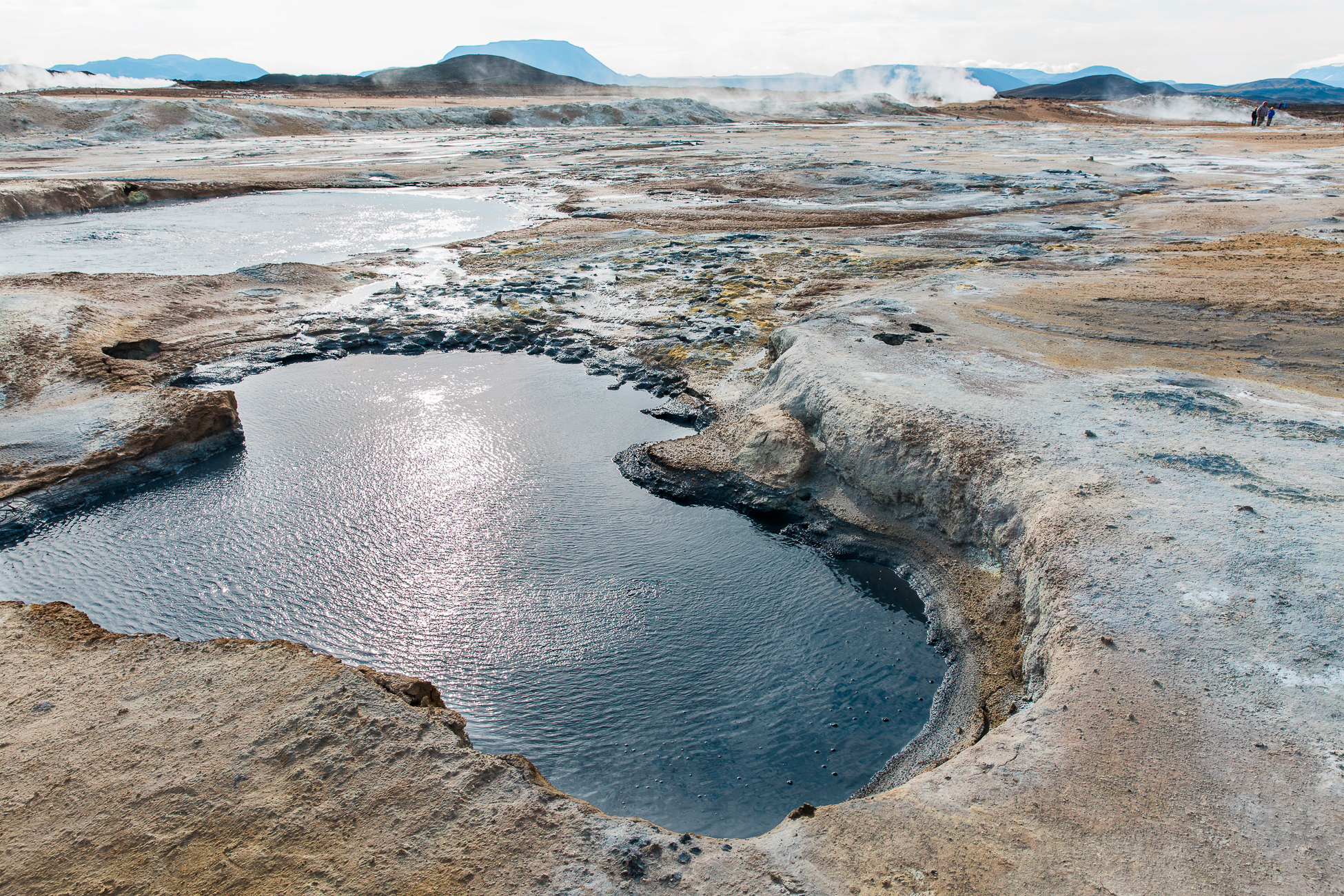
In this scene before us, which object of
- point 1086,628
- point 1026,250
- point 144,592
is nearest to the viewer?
point 1086,628

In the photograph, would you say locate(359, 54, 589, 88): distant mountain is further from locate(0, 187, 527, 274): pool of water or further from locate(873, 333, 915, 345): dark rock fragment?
locate(873, 333, 915, 345): dark rock fragment

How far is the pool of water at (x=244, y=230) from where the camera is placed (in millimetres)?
11000

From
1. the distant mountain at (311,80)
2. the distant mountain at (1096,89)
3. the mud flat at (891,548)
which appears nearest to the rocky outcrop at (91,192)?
the mud flat at (891,548)

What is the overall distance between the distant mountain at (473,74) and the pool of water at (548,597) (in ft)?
216

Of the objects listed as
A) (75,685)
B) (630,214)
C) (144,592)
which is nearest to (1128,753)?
(75,685)

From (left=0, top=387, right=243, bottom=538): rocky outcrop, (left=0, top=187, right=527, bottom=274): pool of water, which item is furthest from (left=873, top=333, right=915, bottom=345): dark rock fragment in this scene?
(left=0, top=187, right=527, bottom=274): pool of water

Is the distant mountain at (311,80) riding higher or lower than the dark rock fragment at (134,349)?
higher

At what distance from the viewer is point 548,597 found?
4469 millimetres

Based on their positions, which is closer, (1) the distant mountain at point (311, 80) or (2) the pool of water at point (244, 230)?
(2) the pool of water at point (244, 230)

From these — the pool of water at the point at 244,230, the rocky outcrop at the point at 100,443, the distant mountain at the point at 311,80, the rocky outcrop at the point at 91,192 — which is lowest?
the rocky outcrop at the point at 100,443

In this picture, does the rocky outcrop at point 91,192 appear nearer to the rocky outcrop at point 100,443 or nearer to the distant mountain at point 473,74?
the rocky outcrop at point 100,443

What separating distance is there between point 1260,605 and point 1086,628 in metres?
0.69

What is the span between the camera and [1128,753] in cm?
263

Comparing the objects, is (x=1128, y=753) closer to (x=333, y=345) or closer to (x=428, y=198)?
(x=333, y=345)
